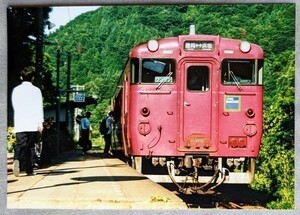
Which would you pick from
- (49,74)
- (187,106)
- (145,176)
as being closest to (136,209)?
(145,176)

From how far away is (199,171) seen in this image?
8445 millimetres

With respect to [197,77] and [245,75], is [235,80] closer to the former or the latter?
[245,75]

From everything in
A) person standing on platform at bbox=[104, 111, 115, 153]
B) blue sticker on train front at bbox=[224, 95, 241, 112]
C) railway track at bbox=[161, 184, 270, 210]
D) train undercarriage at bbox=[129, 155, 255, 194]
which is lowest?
railway track at bbox=[161, 184, 270, 210]

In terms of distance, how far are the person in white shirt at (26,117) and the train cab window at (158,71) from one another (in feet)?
3.18

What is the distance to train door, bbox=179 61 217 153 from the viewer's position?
8461 mm

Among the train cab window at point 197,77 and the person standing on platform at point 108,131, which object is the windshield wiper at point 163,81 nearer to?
the train cab window at point 197,77

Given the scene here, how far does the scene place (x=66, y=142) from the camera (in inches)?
349

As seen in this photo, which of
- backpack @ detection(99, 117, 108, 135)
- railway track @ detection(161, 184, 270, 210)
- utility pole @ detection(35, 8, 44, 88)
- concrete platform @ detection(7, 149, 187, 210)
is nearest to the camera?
concrete platform @ detection(7, 149, 187, 210)

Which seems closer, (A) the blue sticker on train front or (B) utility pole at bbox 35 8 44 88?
(A) the blue sticker on train front

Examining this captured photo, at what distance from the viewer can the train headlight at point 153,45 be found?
8484mm

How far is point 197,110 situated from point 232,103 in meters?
0.31

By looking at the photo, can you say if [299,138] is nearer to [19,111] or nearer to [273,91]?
[273,91]

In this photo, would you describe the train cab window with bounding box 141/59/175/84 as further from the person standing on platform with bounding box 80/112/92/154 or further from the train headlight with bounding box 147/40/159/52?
the person standing on platform with bounding box 80/112/92/154

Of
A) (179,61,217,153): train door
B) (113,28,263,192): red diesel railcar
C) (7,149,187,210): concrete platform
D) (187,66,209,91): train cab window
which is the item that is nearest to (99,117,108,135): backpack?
(7,149,187,210): concrete platform
